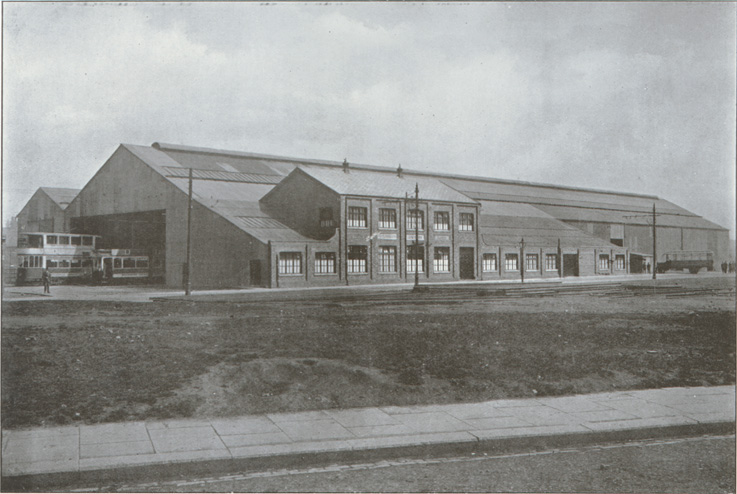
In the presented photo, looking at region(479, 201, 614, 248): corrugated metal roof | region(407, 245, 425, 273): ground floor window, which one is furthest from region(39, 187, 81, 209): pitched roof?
region(479, 201, 614, 248): corrugated metal roof

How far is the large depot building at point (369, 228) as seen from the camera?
19281mm

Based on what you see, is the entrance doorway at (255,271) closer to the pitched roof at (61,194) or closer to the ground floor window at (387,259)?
the ground floor window at (387,259)

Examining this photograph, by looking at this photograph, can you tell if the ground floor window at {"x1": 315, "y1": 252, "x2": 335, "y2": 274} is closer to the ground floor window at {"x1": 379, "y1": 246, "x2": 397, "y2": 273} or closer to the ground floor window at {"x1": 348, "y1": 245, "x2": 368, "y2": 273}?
the ground floor window at {"x1": 348, "y1": 245, "x2": 368, "y2": 273}

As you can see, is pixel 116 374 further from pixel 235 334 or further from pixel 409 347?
pixel 409 347

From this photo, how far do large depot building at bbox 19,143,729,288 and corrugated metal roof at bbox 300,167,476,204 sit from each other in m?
0.07

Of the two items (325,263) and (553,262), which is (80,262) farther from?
(553,262)

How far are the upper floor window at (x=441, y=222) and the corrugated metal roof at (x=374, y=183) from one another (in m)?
1.68

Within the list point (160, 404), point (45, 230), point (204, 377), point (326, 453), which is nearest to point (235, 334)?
point (204, 377)

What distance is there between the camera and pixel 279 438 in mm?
6664

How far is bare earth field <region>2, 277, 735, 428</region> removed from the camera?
796cm

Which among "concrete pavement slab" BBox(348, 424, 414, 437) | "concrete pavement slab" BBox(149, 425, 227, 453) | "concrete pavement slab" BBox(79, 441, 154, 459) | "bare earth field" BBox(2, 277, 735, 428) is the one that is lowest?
"concrete pavement slab" BBox(348, 424, 414, 437)

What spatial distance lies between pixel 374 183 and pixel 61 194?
48.2 ft

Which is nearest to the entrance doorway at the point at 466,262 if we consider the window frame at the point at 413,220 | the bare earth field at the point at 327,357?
the window frame at the point at 413,220

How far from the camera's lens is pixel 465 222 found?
32.4m
